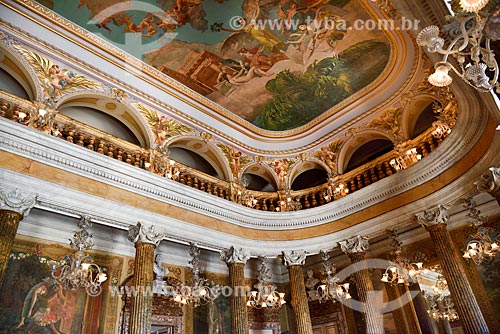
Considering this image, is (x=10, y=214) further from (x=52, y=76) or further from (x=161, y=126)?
(x=161, y=126)

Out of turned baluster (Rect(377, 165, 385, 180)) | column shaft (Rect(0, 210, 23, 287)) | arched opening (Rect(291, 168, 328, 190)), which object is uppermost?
arched opening (Rect(291, 168, 328, 190))

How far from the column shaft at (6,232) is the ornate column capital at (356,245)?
7.98 metres

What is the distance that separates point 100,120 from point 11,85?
7.18ft

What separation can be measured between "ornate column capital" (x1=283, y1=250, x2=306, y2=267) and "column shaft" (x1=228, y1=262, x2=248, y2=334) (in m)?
1.60

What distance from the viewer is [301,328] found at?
8.78 m

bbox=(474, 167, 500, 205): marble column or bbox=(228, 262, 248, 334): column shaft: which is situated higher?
bbox=(474, 167, 500, 205): marble column

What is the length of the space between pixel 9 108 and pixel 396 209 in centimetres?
940

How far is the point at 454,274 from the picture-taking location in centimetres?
730

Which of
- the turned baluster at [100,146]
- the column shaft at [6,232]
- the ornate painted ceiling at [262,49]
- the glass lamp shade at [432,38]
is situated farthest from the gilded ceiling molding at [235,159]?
the glass lamp shade at [432,38]

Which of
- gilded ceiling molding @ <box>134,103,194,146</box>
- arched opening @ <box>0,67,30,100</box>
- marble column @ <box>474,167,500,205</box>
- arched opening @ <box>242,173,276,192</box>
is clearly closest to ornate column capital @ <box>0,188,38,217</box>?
arched opening @ <box>0,67,30,100</box>

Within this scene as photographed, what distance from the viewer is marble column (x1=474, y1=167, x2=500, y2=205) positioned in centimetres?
667

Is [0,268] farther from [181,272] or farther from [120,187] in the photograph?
[181,272]

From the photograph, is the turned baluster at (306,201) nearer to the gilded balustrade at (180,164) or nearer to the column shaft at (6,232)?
the gilded balustrade at (180,164)

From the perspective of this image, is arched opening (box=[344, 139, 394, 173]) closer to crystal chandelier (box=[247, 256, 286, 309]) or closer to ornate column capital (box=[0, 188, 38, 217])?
crystal chandelier (box=[247, 256, 286, 309])
